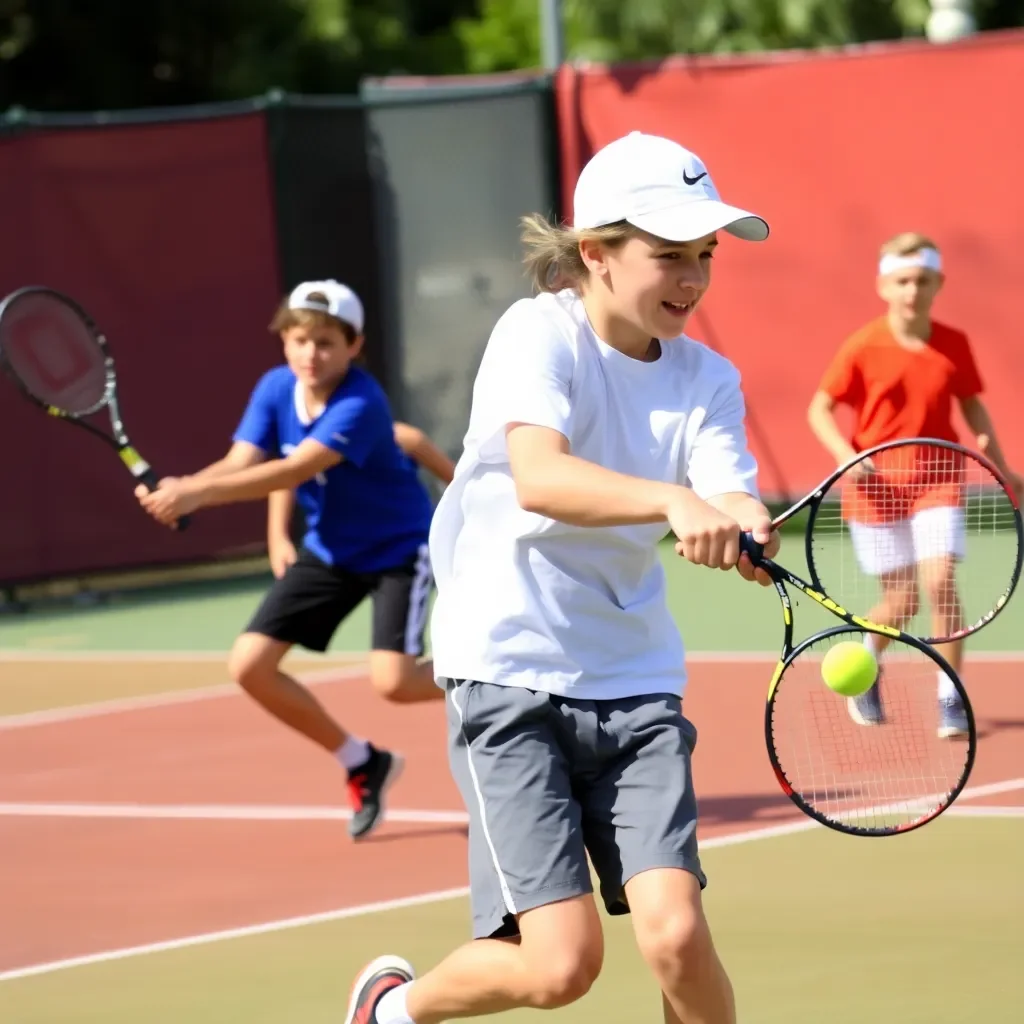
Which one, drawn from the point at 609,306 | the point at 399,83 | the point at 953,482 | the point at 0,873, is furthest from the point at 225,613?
the point at 609,306

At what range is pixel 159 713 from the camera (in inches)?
351

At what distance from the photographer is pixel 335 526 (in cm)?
704

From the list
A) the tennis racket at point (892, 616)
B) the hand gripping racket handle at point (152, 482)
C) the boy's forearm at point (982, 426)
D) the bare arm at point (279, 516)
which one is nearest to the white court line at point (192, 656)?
the boy's forearm at point (982, 426)

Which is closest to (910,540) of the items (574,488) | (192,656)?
(574,488)

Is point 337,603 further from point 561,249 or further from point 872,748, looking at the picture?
point 561,249

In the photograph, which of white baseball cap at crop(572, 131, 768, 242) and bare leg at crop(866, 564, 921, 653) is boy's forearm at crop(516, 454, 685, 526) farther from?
bare leg at crop(866, 564, 921, 653)

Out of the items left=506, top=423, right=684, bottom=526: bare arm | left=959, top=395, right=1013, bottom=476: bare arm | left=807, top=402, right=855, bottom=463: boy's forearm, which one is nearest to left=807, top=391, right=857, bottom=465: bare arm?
left=807, top=402, right=855, bottom=463: boy's forearm

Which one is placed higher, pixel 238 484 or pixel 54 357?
pixel 54 357

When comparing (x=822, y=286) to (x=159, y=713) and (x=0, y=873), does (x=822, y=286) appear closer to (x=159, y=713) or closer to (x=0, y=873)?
(x=159, y=713)

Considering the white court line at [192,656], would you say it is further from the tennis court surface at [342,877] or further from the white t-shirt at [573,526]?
the white t-shirt at [573,526]

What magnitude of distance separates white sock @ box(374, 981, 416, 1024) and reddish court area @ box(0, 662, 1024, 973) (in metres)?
1.49

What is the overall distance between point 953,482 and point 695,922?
254 centimetres

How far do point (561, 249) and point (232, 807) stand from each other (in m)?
3.42

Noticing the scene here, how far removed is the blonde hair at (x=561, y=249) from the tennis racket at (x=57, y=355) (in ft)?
10.6
